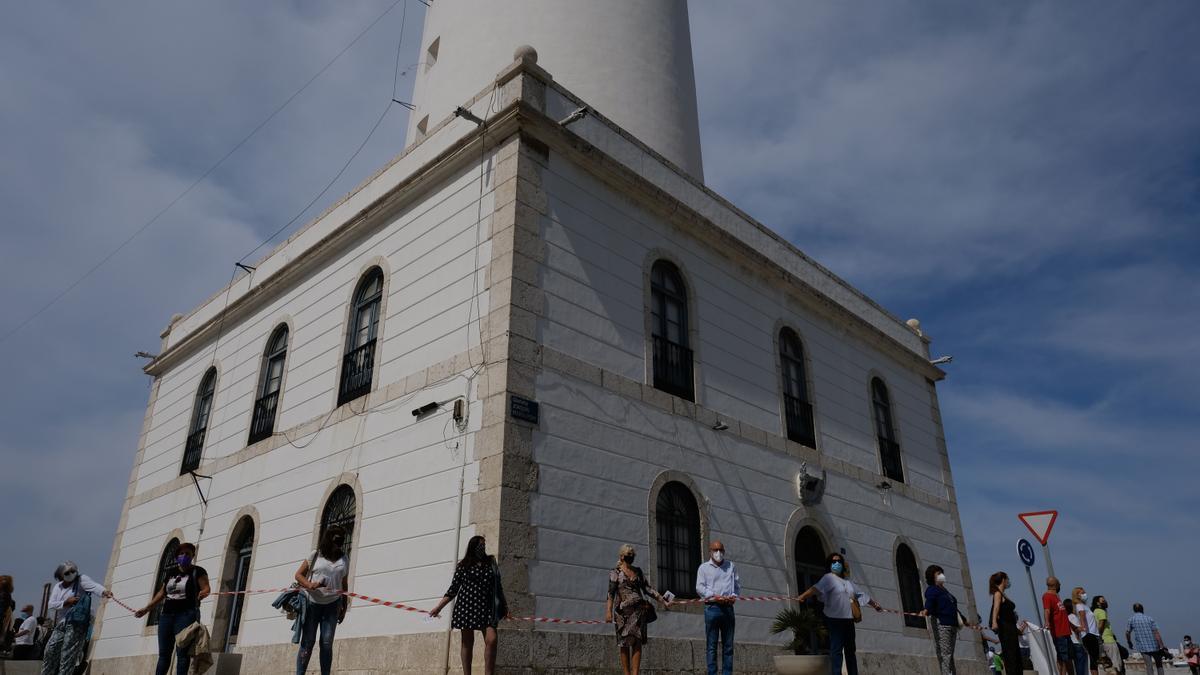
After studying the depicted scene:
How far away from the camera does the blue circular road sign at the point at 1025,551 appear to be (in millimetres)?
11320

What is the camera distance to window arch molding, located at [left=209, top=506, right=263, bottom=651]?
13438 mm

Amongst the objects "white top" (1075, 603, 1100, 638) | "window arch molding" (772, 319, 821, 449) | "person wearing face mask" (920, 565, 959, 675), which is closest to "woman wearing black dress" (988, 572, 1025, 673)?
"person wearing face mask" (920, 565, 959, 675)

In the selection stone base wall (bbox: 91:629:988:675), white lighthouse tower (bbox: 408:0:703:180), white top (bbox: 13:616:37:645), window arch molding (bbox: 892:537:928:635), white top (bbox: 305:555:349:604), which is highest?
white lighthouse tower (bbox: 408:0:703:180)

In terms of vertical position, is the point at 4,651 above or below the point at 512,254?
below

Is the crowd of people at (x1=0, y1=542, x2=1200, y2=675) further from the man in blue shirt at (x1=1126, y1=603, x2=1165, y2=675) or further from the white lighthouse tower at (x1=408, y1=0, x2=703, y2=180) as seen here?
the white lighthouse tower at (x1=408, y1=0, x2=703, y2=180)

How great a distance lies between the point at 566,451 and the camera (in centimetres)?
1061

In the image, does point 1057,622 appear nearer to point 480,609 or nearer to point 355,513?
point 480,609

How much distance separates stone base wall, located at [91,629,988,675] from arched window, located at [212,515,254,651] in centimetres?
109

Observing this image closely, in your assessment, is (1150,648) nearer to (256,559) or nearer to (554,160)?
(554,160)

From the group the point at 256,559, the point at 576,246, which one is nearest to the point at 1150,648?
the point at 576,246

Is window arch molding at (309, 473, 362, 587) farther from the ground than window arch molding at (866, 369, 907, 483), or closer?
closer

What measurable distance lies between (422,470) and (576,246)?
3698 millimetres

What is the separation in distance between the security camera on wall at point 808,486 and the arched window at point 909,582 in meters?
3.25

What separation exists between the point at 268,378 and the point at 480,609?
9.02 meters
